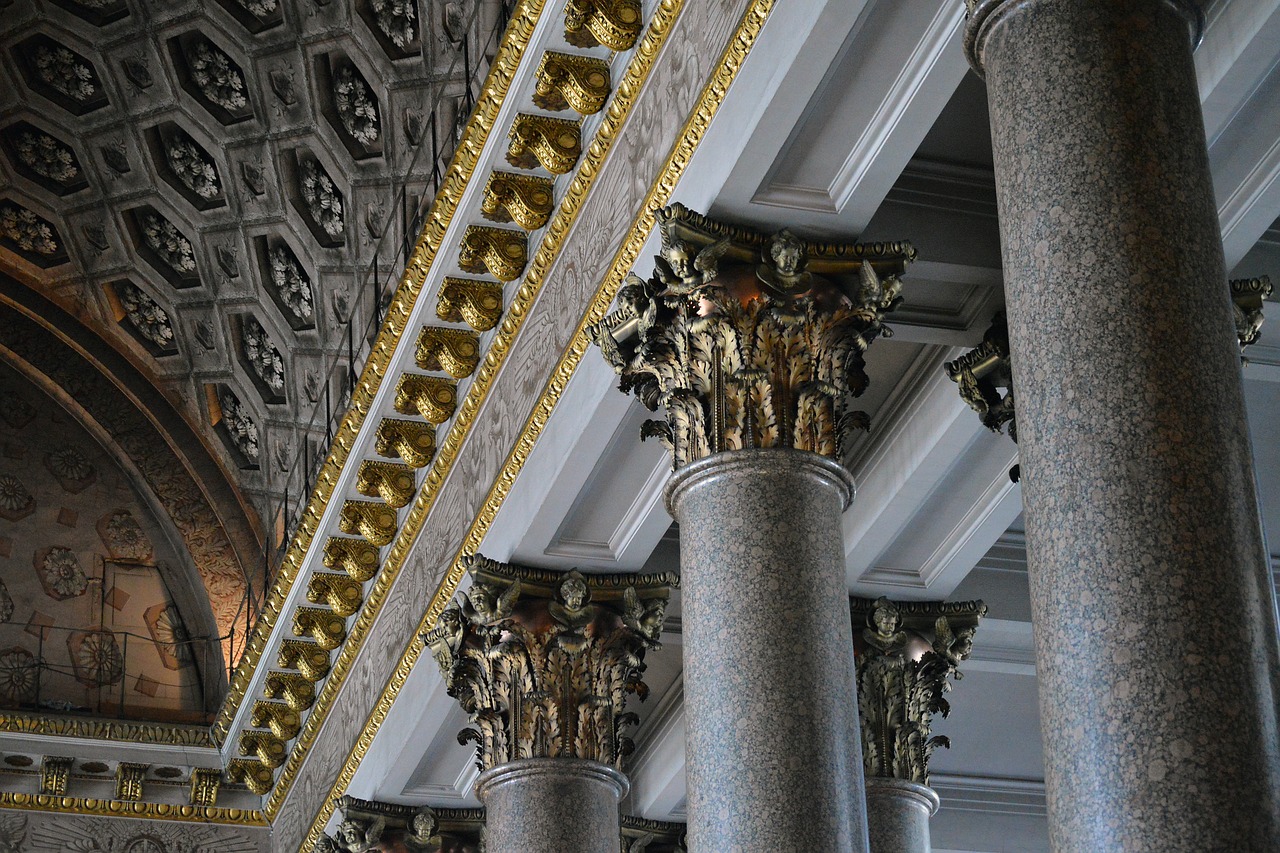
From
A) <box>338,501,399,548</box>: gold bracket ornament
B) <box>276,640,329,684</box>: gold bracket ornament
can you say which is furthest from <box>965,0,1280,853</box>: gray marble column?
<box>276,640,329,684</box>: gold bracket ornament

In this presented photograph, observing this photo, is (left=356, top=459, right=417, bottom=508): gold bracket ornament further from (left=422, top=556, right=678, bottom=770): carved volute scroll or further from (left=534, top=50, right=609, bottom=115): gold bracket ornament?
(left=534, top=50, right=609, bottom=115): gold bracket ornament

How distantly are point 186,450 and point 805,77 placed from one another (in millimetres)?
10089

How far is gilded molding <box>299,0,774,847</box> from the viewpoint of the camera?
6520 millimetres

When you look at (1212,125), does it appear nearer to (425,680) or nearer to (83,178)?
(425,680)

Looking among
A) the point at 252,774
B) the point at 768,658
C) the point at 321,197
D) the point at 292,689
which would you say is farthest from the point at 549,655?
the point at 252,774

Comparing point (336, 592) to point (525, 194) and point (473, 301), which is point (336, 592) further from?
point (525, 194)

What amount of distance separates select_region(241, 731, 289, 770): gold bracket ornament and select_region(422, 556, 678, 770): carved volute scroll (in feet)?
15.8

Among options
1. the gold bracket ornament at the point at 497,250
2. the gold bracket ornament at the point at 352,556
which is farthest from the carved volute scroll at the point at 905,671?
the gold bracket ornament at the point at 352,556

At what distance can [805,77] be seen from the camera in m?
6.07

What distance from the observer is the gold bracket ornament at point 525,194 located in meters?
8.09

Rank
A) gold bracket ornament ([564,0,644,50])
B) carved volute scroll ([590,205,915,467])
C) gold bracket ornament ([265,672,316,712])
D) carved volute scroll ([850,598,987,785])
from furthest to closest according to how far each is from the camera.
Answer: gold bracket ornament ([265,672,316,712])
carved volute scroll ([850,598,987,785])
gold bracket ornament ([564,0,644,50])
carved volute scroll ([590,205,915,467])

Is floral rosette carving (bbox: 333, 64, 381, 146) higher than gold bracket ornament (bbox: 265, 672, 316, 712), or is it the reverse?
floral rosette carving (bbox: 333, 64, 381, 146)

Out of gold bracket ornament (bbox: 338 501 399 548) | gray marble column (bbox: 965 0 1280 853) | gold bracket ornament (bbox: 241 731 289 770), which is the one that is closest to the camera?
gray marble column (bbox: 965 0 1280 853)

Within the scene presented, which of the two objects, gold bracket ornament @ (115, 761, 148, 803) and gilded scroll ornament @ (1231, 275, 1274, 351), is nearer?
gilded scroll ornament @ (1231, 275, 1274, 351)
